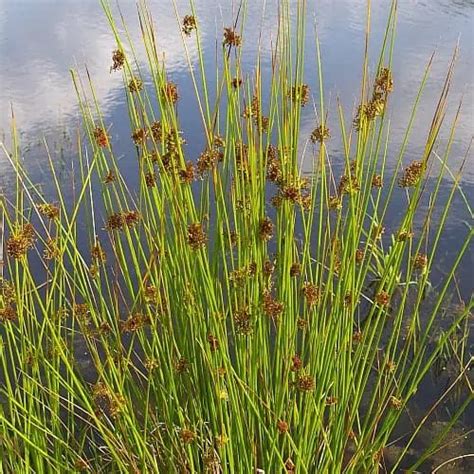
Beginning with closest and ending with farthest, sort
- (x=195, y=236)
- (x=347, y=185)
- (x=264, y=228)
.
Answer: (x=195, y=236)
(x=264, y=228)
(x=347, y=185)

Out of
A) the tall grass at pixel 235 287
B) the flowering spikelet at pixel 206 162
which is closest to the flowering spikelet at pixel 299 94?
the tall grass at pixel 235 287

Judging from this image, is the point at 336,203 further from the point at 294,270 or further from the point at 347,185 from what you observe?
the point at 294,270

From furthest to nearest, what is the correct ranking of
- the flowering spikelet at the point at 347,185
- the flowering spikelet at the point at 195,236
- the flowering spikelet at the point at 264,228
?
1. the flowering spikelet at the point at 347,185
2. the flowering spikelet at the point at 264,228
3. the flowering spikelet at the point at 195,236

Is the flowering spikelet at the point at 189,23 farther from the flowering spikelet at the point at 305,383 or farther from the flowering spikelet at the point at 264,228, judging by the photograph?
the flowering spikelet at the point at 305,383

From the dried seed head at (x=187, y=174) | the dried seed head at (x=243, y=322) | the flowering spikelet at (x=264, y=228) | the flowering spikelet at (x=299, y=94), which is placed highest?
the flowering spikelet at (x=299, y=94)

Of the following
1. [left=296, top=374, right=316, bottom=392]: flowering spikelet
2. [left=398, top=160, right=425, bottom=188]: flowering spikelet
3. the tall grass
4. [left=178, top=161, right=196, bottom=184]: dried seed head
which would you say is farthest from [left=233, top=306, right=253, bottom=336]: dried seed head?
[left=398, top=160, right=425, bottom=188]: flowering spikelet

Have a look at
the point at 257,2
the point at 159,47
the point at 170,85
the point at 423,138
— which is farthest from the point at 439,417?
the point at 257,2

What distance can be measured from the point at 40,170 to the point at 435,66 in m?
4.18

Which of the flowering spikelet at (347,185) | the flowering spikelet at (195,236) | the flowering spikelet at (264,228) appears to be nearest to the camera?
the flowering spikelet at (195,236)

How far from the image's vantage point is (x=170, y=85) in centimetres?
143

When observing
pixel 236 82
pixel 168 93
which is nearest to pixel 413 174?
pixel 236 82

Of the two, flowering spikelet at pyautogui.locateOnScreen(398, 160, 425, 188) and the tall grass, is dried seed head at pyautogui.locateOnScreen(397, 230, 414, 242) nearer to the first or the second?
the tall grass

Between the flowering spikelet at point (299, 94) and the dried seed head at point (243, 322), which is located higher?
the flowering spikelet at point (299, 94)

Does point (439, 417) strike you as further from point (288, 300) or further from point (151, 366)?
point (151, 366)
